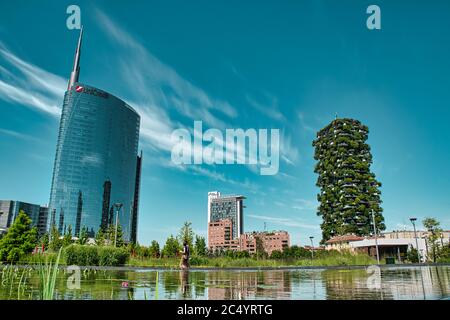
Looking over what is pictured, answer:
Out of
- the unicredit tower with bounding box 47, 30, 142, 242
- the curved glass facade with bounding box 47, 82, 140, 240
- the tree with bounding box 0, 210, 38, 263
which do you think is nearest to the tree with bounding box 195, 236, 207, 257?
the tree with bounding box 0, 210, 38, 263

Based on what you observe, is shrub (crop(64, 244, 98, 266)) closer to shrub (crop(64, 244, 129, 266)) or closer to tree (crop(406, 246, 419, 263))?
shrub (crop(64, 244, 129, 266))

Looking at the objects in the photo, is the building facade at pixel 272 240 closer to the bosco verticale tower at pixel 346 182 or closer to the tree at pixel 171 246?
the bosco verticale tower at pixel 346 182

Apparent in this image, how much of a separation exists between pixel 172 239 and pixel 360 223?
1231 inches

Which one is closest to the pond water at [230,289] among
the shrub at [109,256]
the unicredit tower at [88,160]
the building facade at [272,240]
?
the shrub at [109,256]

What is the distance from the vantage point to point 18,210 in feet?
436

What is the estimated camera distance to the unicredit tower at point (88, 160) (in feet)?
353

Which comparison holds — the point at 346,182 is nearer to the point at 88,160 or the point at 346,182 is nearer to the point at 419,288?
the point at 419,288

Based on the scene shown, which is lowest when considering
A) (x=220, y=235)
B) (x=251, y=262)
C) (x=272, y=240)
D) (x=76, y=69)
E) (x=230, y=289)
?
(x=230, y=289)

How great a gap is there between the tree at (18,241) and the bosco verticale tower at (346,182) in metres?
43.3

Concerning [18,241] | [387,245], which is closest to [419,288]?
[18,241]

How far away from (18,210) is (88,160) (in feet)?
151

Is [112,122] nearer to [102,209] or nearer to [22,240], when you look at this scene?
[102,209]

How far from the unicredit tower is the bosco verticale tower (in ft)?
227
